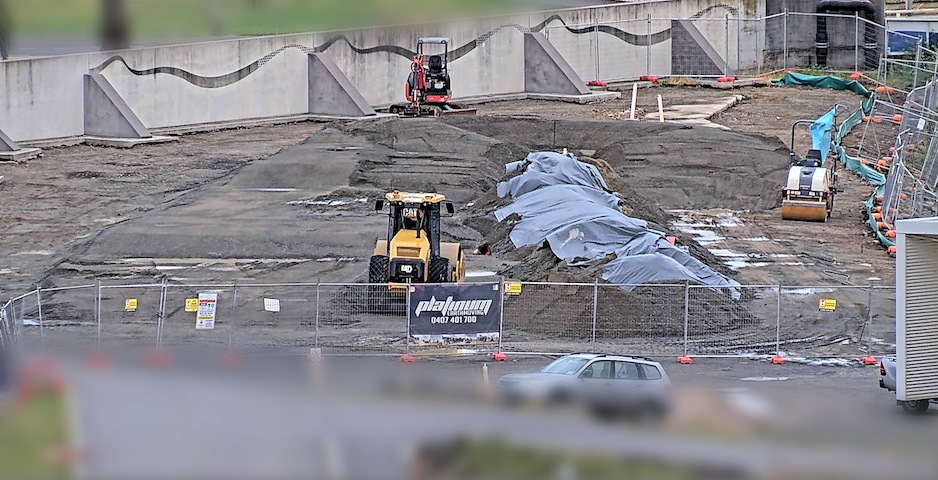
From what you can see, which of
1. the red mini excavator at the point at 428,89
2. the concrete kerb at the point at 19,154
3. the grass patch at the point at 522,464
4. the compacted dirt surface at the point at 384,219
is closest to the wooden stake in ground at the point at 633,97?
the compacted dirt surface at the point at 384,219

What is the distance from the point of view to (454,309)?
83.0 feet

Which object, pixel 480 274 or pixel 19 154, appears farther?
pixel 19 154

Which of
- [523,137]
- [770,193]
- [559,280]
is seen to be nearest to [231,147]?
[523,137]

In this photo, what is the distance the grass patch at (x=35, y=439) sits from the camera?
1127cm

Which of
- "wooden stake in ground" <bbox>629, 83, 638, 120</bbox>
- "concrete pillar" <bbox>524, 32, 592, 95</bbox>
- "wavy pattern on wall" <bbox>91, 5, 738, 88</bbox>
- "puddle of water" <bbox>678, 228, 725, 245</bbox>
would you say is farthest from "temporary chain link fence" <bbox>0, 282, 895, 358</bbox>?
"concrete pillar" <bbox>524, 32, 592, 95</bbox>

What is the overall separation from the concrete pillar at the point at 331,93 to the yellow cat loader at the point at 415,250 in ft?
97.1

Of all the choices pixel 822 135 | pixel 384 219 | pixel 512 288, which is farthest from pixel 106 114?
pixel 512 288

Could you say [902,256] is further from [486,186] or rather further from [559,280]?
[486,186]

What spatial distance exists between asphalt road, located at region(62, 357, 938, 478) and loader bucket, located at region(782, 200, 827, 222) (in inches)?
1071

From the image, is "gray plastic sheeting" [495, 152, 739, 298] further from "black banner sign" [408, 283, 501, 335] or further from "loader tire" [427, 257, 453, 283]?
"loader tire" [427, 257, 453, 283]

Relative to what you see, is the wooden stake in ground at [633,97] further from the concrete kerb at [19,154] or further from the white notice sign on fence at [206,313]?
the white notice sign on fence at [206,313]

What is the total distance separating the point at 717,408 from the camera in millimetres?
11633

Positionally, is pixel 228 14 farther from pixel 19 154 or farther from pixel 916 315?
pixel 916 315

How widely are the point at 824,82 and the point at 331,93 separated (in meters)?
24.4
